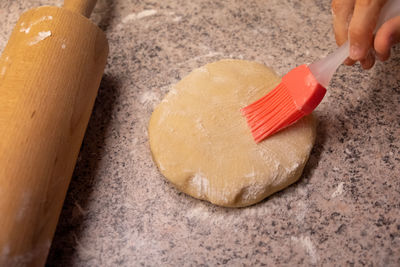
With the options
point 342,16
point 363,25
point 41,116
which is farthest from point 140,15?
point 363,25

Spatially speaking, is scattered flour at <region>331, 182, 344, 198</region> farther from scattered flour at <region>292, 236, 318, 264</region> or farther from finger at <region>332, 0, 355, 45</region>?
finger at <region>332, 0, 355, 45</region>

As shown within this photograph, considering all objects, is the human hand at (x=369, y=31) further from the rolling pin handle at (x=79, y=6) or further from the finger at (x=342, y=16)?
the rolling pin handle at (x=79, y=6)

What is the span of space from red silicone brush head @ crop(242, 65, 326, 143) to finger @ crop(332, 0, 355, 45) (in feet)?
0.56

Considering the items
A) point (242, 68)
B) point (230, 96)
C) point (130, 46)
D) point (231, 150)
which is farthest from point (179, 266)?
point (130, 46)

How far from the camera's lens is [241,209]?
117cm

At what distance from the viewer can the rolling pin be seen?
3.14ft

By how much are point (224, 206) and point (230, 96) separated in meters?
0.37

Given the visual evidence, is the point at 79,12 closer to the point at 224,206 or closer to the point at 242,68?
the point at 242,68

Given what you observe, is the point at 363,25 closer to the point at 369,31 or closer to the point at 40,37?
the point at 369,31

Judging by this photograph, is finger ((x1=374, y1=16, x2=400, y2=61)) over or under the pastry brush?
over

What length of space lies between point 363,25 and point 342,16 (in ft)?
0.51

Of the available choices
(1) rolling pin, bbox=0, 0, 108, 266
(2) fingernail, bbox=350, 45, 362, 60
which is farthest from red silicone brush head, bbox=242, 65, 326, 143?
(1) rolling pin, bbox=0, 0, 108, 266

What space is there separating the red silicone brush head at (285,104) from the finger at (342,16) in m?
0.17

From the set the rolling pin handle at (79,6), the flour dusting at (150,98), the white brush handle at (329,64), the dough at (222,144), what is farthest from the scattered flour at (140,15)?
the white brush handle at (329,64)
